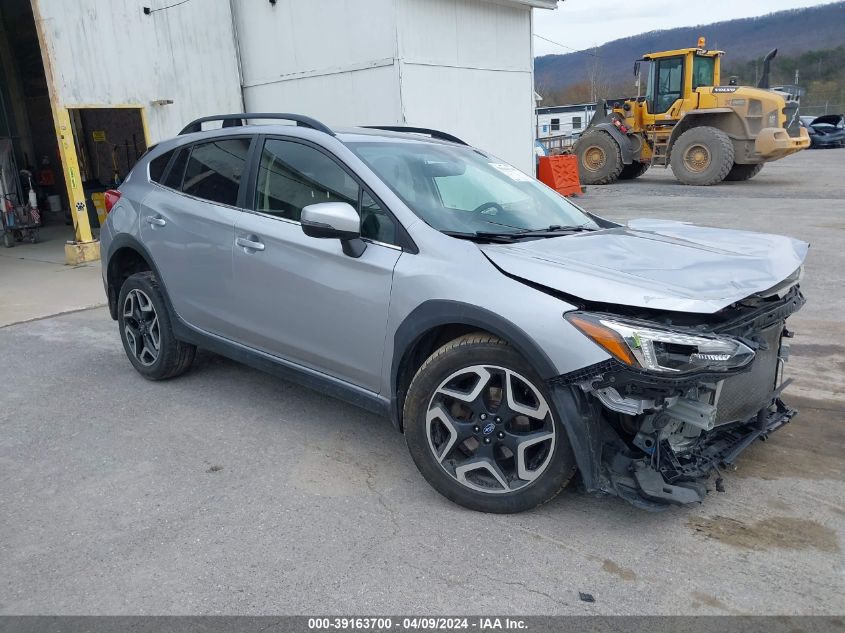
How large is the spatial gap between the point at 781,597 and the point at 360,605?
1.56 m

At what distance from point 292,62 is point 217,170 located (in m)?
7.65

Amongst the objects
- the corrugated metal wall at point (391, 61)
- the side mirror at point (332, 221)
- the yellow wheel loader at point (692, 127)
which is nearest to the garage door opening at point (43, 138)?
the corrugated metal wall at point (391, 61)

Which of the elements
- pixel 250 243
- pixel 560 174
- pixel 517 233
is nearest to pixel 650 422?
pixel 517 233

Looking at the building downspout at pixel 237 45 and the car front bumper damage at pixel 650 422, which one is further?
the building downspout at pixel 237 45

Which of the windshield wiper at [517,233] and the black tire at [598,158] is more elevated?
the windshield wiper at [517,233]

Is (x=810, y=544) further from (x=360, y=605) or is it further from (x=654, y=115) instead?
(x=654, y=115)

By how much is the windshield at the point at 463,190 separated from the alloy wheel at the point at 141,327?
211 centimetres

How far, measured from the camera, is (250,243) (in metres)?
3.95

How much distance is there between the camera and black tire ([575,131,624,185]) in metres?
19.8

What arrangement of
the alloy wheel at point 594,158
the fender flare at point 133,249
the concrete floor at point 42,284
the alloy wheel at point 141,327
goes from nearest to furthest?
the fender flare at point 133,249 < the alloy wheel at point 141,327 < the concrete floor at point 42,284 < the alloy wheel at point 594,158

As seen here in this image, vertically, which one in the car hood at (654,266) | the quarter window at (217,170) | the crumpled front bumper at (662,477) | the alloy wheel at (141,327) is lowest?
the crumpled front bumper at (662,477)

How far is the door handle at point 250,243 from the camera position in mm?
3895

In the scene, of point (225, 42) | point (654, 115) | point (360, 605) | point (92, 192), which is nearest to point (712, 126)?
point (654, 115)

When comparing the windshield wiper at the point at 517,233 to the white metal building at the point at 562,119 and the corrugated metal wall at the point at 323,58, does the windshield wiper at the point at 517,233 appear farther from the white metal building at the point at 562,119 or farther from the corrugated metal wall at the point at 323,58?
the white metal building at the point at 562,119
